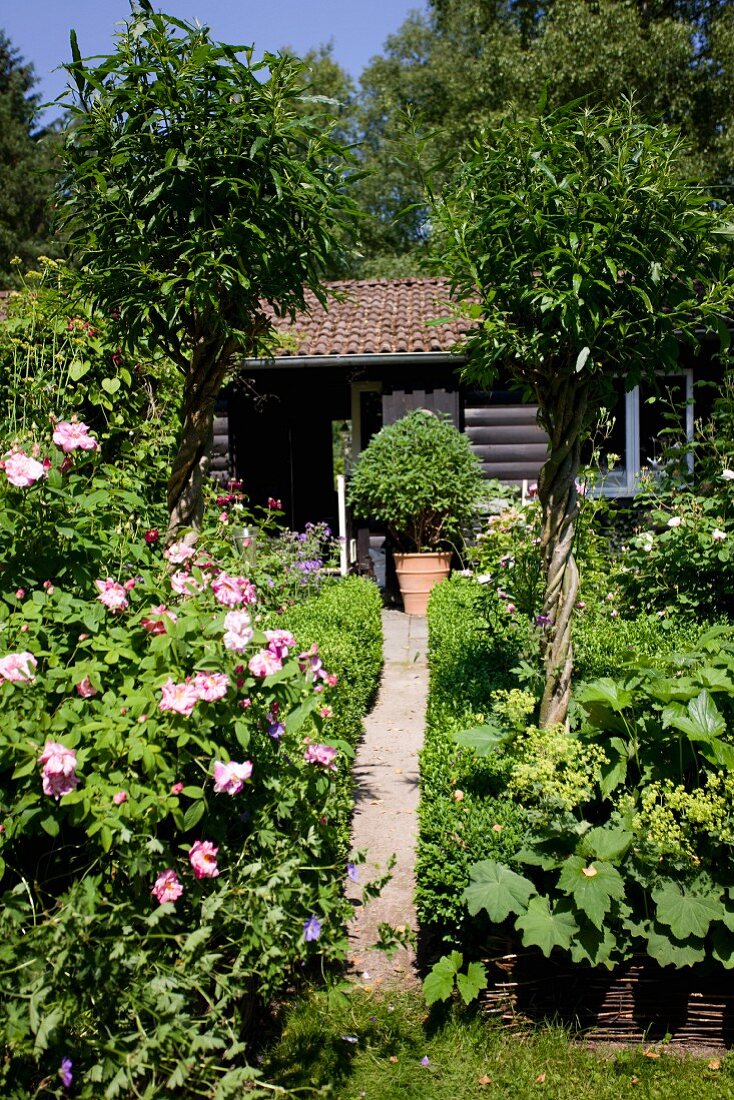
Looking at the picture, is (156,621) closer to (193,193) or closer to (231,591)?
(231,591)

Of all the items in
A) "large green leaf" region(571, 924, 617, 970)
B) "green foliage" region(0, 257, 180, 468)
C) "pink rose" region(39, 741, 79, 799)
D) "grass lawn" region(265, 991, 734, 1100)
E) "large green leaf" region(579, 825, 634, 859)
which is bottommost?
"grass lawn" region(265, 991, 734, 1100)

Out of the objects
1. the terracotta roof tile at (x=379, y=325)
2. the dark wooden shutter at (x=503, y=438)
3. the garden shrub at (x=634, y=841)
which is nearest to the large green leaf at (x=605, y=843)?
the garden shrub at (x=634, y=841)

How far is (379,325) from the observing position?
11.7 metres

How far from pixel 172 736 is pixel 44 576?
0.78 m

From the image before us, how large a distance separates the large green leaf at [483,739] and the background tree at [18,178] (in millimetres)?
26064

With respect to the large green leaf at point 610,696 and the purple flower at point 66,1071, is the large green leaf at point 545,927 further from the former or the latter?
the purple flower at point 66,1071

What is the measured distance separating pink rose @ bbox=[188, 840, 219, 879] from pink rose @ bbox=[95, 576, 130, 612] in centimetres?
70

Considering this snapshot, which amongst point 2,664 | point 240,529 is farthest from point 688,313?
point 240,529

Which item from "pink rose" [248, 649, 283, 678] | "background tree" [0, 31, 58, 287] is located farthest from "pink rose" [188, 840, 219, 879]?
"background tree" [0, 31, 58, 287]

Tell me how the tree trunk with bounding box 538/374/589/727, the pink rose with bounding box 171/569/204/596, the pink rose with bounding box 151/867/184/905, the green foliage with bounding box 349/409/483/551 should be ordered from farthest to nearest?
the green foliage with bounding box 349/409/483/551
the tree trunk with bounding box 538/374/589/727
the pink rose with bounding box 171/569/204/596
the pink rose with bounding box 151/867/184/905

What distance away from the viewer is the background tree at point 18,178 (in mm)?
26938

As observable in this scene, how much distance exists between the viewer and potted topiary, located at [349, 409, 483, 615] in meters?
9.20

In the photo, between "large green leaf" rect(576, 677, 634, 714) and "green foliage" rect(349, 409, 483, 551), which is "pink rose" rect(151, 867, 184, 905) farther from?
"green foliage" rect(349, 409, 483, 551)

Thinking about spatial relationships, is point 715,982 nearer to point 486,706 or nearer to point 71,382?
point 486,706
